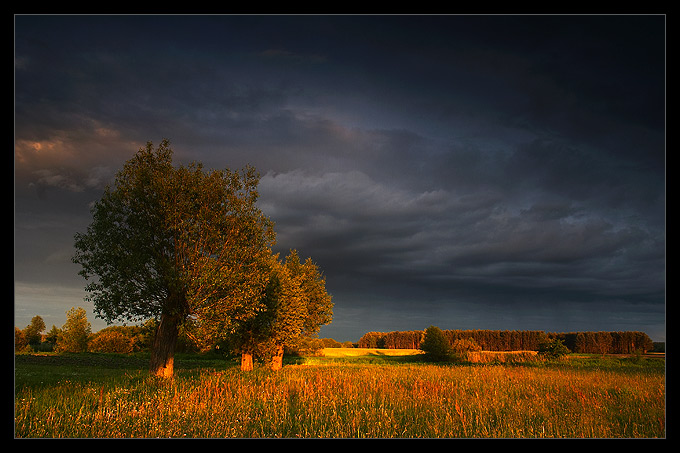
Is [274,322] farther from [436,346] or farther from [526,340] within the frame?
[526,340]

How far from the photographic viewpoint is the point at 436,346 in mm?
86750

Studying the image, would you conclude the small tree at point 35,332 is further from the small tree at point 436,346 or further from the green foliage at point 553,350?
the green foliage at point 553,350

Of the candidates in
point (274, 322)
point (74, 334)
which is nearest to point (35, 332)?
point (74, 334)

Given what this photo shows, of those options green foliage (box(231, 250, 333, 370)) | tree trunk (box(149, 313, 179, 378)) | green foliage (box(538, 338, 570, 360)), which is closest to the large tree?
tree trunk (box(149, 313, 179, 378))

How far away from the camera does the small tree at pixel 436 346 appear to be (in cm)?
8644

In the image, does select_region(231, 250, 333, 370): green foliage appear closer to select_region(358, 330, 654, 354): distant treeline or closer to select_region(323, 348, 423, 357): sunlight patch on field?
select_region(358, 330, 654, 354): distant treeline

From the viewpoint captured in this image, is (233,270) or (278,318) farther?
(278,318)

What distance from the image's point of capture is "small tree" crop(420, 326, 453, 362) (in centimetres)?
8644

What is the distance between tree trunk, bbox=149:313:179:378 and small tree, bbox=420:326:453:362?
69680mm

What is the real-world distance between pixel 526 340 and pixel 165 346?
118 meters

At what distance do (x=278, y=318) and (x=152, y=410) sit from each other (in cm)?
3144

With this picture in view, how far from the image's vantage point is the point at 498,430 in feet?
37.7
